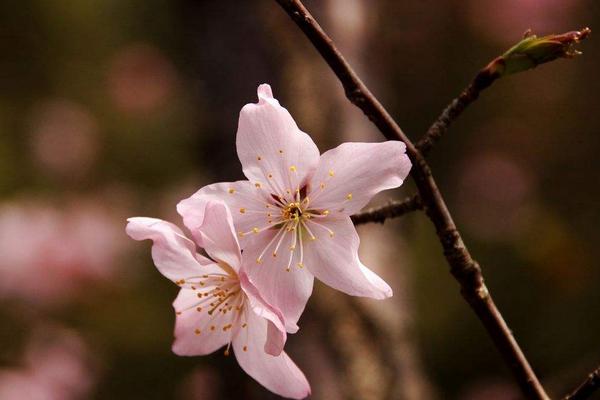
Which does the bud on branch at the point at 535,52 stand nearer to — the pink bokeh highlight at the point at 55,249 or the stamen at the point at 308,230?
the stamen at the point at 308,230

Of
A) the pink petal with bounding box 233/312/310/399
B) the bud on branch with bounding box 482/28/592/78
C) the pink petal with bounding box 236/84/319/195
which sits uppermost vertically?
the pink petal with bounding box 236/84/319/195

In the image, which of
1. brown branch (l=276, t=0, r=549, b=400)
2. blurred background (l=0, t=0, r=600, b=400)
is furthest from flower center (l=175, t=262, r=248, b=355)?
blurred background (l=0, t=0, r=600, b=400)

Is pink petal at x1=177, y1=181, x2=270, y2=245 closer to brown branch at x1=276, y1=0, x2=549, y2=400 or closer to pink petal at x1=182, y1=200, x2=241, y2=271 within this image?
pink petal at x1=182, y1=200, x2=241, y2=271

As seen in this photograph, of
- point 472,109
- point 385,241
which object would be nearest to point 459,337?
point 385,241

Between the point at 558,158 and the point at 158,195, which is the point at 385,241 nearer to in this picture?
the point at 558,158

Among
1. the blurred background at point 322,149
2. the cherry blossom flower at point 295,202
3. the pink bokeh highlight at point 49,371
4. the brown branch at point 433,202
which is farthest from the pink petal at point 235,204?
the pink bokeh highlight at point 49,371

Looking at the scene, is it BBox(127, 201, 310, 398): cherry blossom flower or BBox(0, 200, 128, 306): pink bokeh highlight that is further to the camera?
BBox(0, 200, 128, 306): pink bokeh highlight
